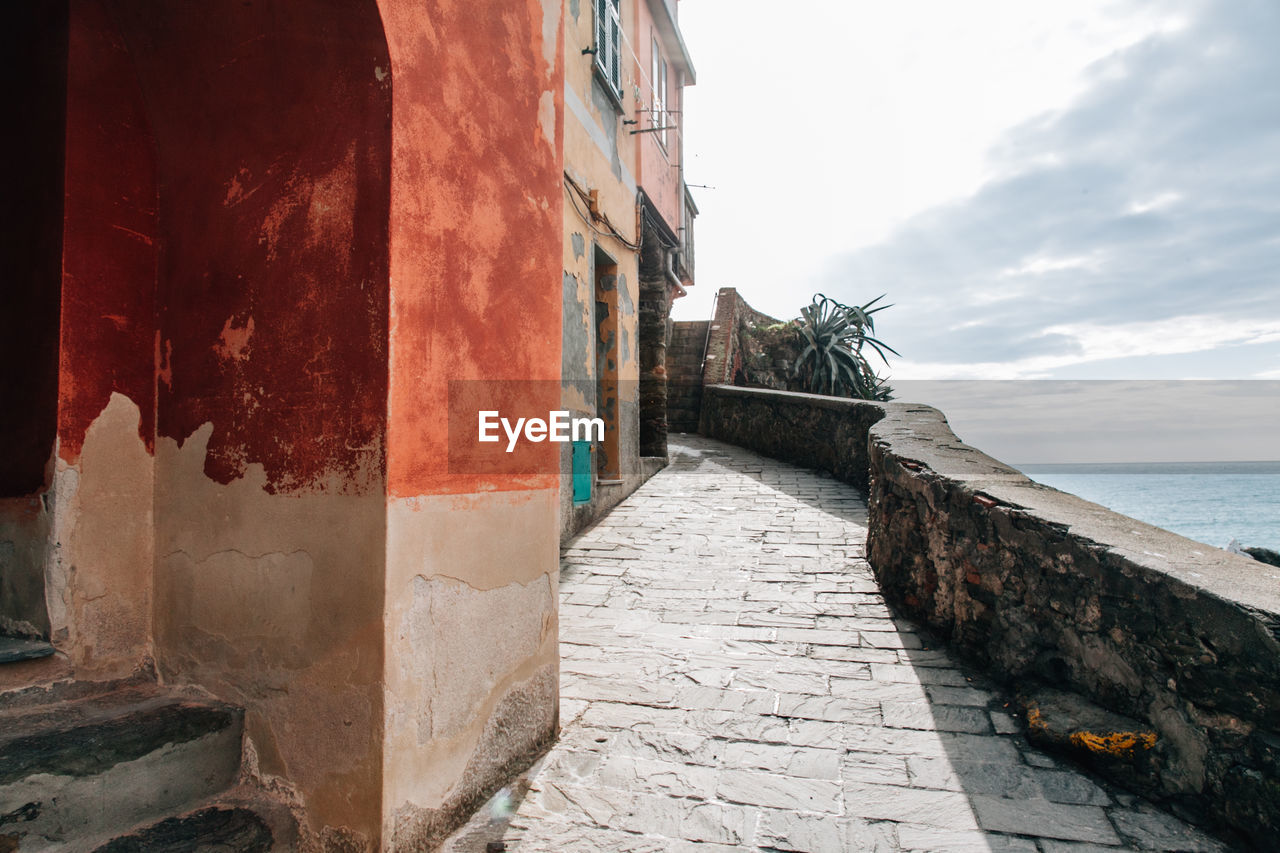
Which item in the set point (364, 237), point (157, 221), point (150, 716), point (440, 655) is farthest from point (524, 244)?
point (150, 716)

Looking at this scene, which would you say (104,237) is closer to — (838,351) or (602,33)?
(602,33)

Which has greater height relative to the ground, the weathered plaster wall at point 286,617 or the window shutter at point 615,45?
the window shutter at point 615,45

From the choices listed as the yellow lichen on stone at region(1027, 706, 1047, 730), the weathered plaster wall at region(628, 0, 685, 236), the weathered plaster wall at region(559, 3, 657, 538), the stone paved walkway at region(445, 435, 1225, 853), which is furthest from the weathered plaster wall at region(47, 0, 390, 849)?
the weathered plaster wall at region(628, 0, 685, 236)

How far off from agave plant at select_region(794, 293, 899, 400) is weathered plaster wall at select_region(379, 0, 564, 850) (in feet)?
45.0

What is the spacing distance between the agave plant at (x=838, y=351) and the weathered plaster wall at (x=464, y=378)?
45.0ft

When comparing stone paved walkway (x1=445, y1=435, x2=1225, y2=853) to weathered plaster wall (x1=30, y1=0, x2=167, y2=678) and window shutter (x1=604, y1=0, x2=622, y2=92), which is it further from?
window shutter (x1=604, y1=0, x2=622, y2=92)

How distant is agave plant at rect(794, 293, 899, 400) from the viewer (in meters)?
16.0

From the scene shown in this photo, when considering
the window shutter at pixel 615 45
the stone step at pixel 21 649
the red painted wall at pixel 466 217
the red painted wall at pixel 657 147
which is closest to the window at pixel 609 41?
the window shutter at pixel 615 45

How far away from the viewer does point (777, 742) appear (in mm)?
2871

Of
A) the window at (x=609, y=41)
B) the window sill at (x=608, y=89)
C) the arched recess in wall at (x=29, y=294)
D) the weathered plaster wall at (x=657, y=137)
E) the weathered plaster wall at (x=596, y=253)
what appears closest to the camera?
the arched recess in wall at (x=29, y=294)

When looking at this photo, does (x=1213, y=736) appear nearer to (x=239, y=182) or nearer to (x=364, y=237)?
(x=364, y=237)

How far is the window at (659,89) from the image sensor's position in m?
9.69

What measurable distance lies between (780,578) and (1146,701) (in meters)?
2.71

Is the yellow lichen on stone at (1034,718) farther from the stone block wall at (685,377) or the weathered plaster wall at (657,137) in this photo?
the stone block wall at (685,377)
